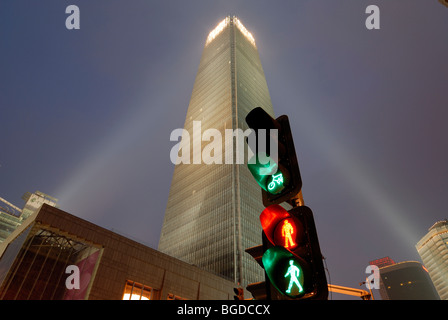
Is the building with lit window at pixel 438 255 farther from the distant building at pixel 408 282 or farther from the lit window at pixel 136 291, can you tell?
the lit window at pixel 136 291

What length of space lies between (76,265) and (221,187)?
2013 inches

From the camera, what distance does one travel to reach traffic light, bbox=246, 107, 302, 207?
9.80ft

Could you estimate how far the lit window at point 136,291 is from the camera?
36844 mm

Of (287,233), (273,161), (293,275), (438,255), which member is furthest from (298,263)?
(438,255)

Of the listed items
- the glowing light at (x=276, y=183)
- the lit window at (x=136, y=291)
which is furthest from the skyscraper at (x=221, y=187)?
the glowing light at (x=276, y=183)

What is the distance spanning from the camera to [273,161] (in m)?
3.07

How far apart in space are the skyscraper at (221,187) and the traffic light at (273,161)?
6817cm

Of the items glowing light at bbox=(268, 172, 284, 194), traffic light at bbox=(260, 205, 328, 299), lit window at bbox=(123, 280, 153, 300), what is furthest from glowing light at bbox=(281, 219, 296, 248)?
lit window at bbox=(123, 280, 153, 300)

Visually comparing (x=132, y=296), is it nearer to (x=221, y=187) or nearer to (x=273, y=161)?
(x=273, y=161)

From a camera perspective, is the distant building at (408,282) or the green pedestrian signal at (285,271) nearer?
the green pedestrian signal at (285,271)

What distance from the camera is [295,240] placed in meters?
A: 2.52
